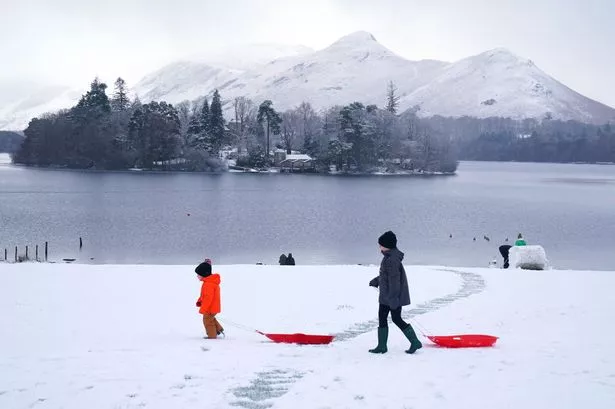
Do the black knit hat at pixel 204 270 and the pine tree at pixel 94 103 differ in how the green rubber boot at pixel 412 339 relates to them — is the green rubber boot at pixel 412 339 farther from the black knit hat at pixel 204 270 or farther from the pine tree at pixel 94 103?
the pine tree at pixel 94 103

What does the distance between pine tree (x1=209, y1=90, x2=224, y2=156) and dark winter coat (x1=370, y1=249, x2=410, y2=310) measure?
126582 mm

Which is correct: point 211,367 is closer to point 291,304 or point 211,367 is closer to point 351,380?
point 351,380

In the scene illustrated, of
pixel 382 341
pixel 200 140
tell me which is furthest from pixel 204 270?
pixel 200 140

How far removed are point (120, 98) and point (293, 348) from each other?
153371mm

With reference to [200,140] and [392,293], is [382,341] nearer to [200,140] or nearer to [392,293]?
[392,293]

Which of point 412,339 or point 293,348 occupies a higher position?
point 412,339

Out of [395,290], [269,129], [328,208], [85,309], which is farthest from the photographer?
[269,129]

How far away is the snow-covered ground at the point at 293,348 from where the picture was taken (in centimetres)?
779

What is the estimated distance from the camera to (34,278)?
61.7 feet

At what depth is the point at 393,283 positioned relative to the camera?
A: 1010cm

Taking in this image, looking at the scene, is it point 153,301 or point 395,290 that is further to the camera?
point 153,301

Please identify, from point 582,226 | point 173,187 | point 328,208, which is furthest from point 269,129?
point 582,226

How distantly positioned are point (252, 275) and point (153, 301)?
17.4 ft

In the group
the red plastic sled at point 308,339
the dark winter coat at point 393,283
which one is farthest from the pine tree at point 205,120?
the dark winter coat at point 393,283
